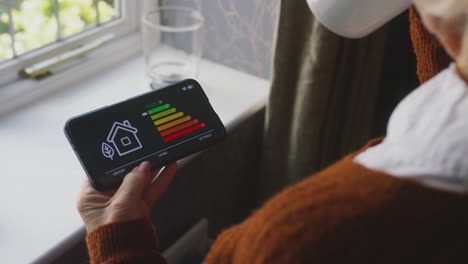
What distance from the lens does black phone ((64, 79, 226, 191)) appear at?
0.72m

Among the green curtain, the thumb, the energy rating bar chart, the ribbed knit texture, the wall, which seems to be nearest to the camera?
the ribbed knit texture

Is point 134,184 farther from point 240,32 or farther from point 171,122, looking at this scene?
point 240,32

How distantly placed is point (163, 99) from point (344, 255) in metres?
0.54

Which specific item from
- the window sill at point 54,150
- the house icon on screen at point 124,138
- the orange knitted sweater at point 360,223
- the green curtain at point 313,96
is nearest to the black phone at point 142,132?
the house icon on screen at point 124,138

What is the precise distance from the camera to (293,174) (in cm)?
121

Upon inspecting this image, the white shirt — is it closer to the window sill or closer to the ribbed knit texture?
the ribbed knit texture

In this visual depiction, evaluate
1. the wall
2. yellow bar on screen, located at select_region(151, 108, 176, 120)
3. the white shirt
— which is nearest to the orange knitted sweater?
the white shirt

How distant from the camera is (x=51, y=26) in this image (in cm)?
115

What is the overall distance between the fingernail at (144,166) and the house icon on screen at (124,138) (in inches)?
1.4

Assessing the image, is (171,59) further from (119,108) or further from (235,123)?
(119,108)

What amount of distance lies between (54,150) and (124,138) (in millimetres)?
270

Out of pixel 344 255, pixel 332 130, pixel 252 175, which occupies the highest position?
pixel 344 255

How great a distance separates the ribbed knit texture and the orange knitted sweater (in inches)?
9.4

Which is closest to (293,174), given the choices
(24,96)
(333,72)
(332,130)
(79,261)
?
(332,130)
